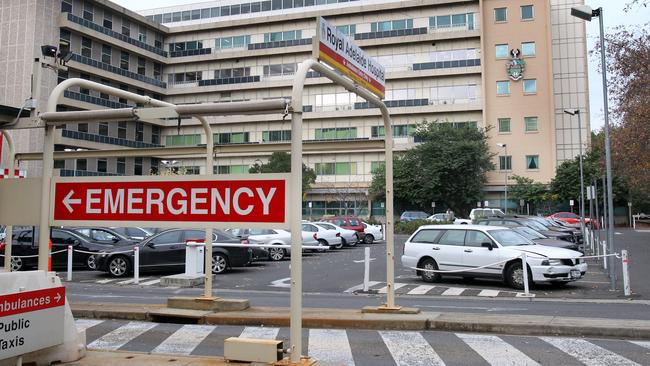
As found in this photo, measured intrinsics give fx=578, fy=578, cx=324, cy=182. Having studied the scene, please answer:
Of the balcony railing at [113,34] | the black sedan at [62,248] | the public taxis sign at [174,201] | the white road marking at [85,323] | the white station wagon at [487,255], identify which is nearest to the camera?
the public taxis sign at [174,201]

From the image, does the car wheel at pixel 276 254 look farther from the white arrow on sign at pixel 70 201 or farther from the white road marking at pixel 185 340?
the white arrow on sign at pixel 70 201

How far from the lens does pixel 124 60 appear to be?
2559 inches

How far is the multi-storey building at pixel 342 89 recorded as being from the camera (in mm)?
60875

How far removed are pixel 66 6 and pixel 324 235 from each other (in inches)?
1727

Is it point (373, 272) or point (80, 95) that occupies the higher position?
point (80, 95)

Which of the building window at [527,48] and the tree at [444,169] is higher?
the building window at [527,48]

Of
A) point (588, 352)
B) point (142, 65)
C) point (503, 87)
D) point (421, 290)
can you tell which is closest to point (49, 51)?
point (588, 352)

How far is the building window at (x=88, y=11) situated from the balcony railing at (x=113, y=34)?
1.07 metres

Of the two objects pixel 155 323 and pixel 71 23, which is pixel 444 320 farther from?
pixel 71 23

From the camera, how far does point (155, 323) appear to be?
9094 mm

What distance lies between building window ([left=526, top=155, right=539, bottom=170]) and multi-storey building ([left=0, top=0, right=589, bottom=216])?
0.15 meters

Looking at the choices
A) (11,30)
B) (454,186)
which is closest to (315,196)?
(454,186)

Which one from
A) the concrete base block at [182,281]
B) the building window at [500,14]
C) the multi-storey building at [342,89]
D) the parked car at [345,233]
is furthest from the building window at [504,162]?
the concrete base block at [182,281]

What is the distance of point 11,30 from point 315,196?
3545 cm
